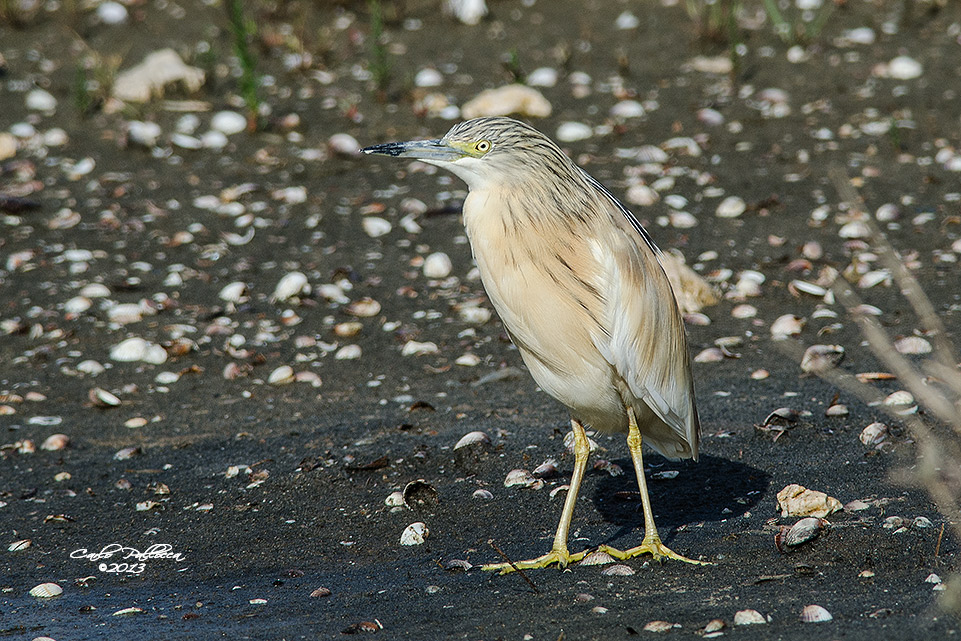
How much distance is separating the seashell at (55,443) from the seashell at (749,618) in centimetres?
363

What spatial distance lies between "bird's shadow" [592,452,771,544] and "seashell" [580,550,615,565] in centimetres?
23

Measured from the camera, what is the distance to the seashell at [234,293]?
6750mm

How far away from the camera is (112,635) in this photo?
357 centimetres

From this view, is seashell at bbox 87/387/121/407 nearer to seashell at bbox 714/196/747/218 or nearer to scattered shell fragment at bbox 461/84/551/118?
scattered shell fragment at bbox 461/84/551/118

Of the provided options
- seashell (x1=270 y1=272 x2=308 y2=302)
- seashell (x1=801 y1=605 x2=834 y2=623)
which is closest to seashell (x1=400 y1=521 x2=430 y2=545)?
seashell (x1=801 y1=605 x2=834 y2=623)

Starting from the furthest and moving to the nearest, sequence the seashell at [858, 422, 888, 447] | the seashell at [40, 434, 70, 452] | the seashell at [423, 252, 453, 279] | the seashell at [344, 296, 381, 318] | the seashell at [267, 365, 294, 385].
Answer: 1. the seashell at [423, 252, 453, 279]
2. the seashell at [344, 296, 381, 318]
3. the seashell at [267, 365, 294, 385]
4. the seashell at [40, 434, 70, 452]
5. the seashell at [858, 422, 888, 447]

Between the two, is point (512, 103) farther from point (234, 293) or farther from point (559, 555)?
point (559, 555)

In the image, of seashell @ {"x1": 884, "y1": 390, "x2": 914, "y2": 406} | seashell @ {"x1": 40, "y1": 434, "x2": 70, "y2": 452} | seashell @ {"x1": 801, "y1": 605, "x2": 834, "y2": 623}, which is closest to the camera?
seashell @ {"x1": 801, "y1": 605, "x2": 834, "y2": 623}

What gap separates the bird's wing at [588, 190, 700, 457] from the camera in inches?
149

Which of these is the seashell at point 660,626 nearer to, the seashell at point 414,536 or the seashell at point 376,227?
the seashell at point 414,536

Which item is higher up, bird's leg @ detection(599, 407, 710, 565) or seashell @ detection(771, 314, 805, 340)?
seashell @ detection(771, 314, 805, 340)

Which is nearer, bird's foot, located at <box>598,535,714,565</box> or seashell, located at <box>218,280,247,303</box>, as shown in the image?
bird's foot, located at <box>598,535,714,565</box>

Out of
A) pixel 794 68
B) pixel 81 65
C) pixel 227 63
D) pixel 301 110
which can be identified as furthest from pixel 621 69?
pixel 81 65

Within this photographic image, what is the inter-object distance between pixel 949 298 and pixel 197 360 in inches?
171
